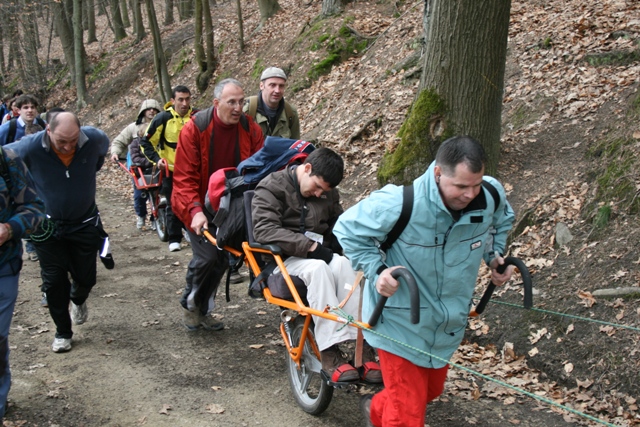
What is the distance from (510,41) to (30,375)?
8863mm

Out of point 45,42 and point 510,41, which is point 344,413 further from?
point 45,42

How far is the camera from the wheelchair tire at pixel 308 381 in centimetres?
473

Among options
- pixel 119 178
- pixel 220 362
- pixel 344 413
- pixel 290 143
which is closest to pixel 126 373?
pixel 220 362

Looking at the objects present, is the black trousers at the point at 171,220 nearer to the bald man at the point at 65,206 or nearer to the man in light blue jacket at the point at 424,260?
the bald man at the point at 65,206

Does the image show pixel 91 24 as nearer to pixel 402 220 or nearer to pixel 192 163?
pixel 192 163

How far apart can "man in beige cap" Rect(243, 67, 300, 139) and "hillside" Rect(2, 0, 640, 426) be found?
1.37 m

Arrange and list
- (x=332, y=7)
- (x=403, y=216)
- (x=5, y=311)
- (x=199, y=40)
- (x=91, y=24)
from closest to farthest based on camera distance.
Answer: (x=403, y=216) < (x=5, y=311) < (x=332, y=7) < (x=199, y=40) < (x=91, y=24)

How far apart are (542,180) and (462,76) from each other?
5.32 ft

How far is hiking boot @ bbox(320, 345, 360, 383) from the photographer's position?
167 inches

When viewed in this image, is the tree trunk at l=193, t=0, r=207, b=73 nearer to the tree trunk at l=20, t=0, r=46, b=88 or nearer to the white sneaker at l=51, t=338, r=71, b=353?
the tree trunk at l=20, t=0, r=46, b=88

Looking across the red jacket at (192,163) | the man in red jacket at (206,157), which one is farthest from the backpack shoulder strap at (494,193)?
the red jacket at (192,163)

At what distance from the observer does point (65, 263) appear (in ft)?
20.4

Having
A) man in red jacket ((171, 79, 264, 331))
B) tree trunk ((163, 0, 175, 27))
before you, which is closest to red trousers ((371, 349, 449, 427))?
man in red jacket ((171, 79, 264, 331))

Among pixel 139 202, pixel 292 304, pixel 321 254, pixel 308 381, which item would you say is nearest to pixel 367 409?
pixel 292 304
